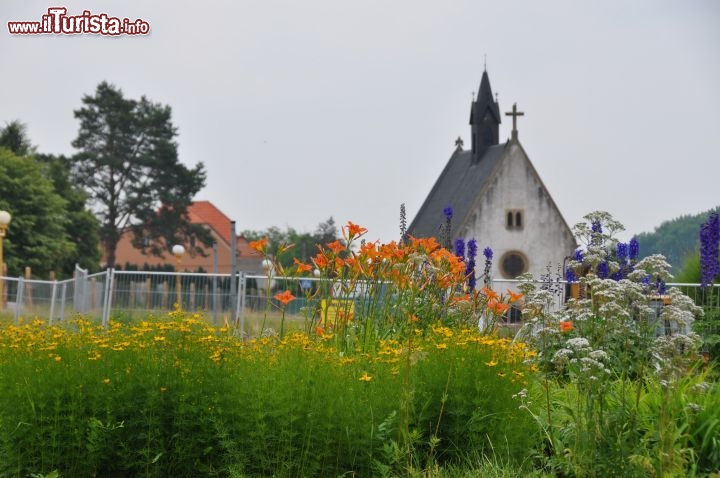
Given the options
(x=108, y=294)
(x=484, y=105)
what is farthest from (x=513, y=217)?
(x=108, y=294)

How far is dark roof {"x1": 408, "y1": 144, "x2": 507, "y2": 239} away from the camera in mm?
57688

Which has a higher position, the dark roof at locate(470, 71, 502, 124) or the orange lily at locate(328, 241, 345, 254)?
the dark roof at locate(470, 71, 502, 124)

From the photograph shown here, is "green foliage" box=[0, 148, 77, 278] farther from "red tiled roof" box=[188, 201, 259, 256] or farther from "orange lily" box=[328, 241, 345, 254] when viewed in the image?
"orange lily" box=[328, 241, 345, 254]

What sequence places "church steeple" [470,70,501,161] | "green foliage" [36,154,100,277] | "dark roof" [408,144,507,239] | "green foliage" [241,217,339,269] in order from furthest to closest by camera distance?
"green foliage" [241,217,339,269] < "church steeple" [470,70,501,161] < "dark roof" [408,144,507,239] < "green foliage" [36,154,100,277]

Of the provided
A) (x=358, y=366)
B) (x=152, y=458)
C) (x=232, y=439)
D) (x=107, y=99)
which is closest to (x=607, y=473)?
(x=358, y=366)

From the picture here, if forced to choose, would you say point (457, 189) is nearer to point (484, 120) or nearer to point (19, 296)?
point (484, 120)

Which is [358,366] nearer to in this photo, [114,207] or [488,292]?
[488,292]

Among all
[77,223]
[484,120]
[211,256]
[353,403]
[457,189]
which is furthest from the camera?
[211,256]

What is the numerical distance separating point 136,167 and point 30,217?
34.4ft

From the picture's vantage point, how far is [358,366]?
19.0ft

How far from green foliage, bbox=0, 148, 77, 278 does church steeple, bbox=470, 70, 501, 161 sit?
28715 millimetres

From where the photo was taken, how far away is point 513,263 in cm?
5656

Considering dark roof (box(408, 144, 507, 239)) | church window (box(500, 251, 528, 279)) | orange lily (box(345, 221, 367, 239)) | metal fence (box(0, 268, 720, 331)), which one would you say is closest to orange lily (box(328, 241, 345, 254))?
orange lily (box(345, 221, 367, 239))

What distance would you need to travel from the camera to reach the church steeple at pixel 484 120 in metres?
63.7
